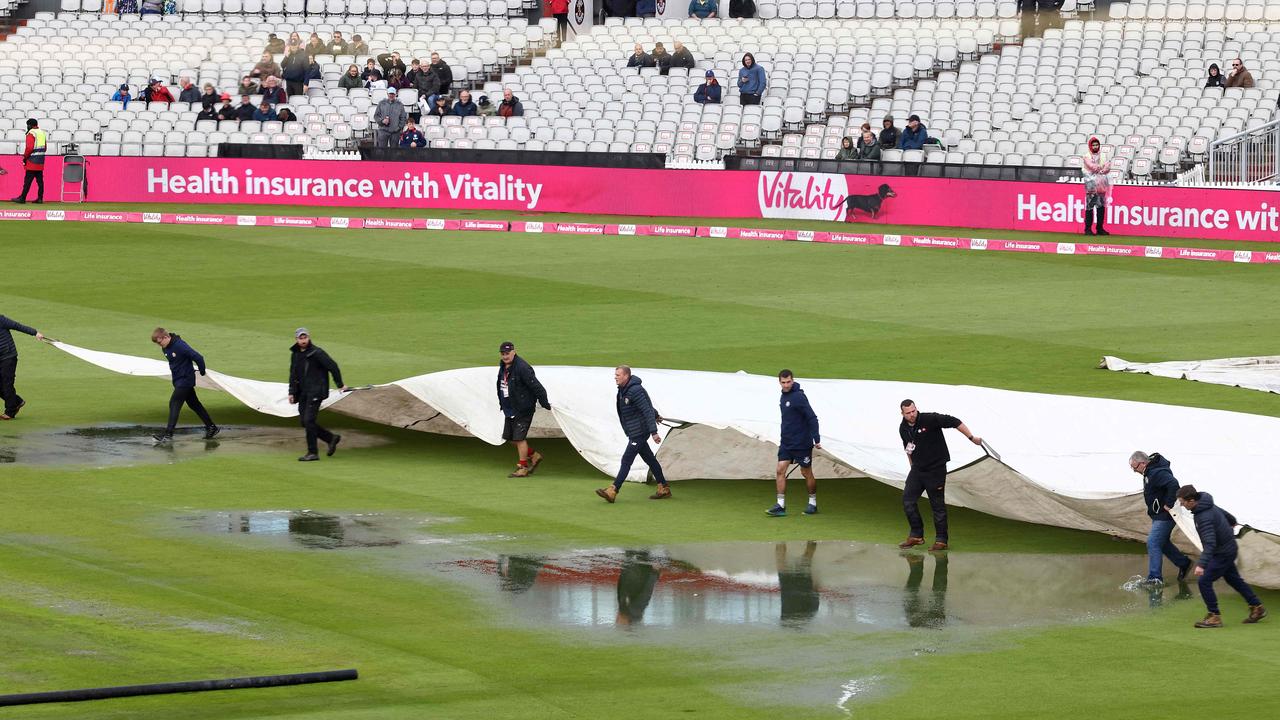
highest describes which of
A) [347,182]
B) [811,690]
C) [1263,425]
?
[347,182]

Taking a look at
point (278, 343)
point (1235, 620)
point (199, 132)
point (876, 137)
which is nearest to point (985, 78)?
point (876, 137)

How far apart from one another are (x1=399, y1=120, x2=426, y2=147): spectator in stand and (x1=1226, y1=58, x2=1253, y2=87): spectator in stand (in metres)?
19.6

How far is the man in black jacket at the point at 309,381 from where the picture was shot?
23.5 metres

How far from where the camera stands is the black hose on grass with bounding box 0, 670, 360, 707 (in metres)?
13.0

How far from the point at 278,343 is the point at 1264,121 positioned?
24.7 m

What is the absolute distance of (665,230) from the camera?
45375 mm

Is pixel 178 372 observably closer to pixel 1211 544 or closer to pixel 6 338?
pixel 6 338

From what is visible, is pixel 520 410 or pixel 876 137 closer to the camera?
pixel 520 410

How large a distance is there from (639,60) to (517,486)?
3298 cm

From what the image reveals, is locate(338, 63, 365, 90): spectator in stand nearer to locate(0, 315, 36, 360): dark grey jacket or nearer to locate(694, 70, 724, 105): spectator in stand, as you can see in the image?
locate(694, 70, 724, 105): spectator in stand

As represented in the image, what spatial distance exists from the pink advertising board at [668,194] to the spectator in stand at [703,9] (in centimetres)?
1109

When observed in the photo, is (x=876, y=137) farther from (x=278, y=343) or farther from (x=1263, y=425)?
(x=1263, y=425)

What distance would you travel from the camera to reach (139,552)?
18.6 m

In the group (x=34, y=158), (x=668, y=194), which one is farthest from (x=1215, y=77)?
(x=34, y=158)
